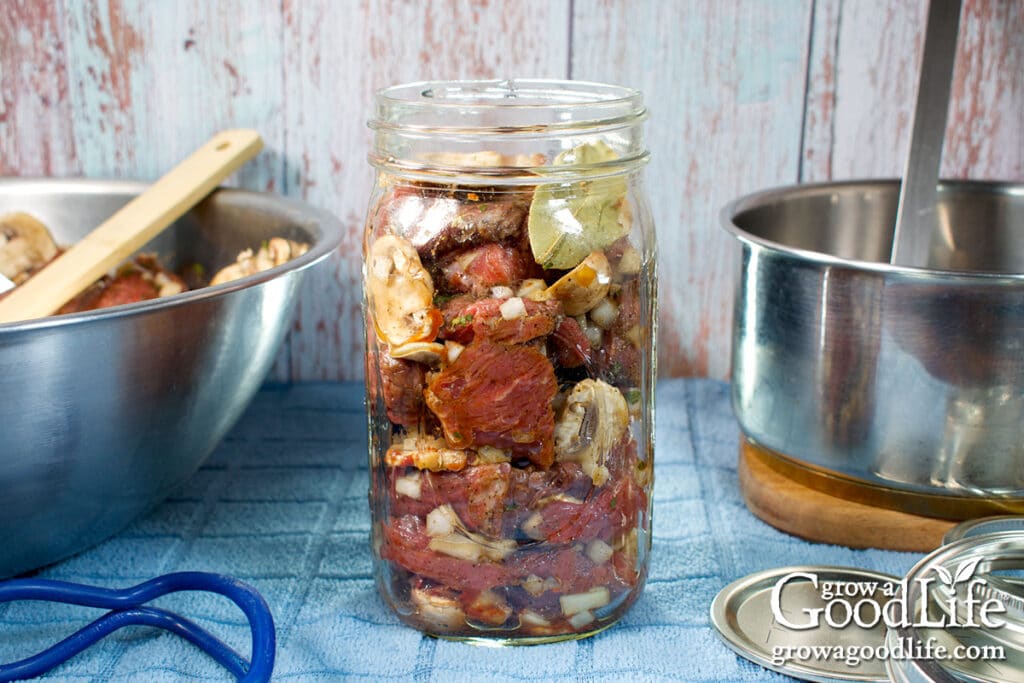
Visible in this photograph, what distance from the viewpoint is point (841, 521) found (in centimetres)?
77

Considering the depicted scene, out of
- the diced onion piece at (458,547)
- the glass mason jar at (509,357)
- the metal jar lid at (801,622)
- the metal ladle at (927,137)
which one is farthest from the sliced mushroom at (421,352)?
the metal ladle at (927,137)

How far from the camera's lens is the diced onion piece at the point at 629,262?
0.62 metres

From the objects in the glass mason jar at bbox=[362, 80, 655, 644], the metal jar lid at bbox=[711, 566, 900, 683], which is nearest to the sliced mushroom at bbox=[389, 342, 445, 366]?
the glass mason jar at bbox=[362, 80, 655, 644]

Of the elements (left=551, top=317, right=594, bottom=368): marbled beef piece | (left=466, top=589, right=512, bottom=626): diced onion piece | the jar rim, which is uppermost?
the jar rim

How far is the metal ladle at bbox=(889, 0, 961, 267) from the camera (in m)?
0.83

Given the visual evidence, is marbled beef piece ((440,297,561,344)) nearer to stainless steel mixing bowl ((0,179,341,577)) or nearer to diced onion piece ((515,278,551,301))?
diced onion piece ((515,278,551,301))

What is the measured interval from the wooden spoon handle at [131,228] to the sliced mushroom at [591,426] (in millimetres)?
396

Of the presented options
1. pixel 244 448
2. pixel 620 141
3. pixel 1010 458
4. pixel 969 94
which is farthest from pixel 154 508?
pixel 969 94

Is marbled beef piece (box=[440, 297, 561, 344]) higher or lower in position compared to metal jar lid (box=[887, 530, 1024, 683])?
higher

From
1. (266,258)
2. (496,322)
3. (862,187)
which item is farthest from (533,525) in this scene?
(862,187)

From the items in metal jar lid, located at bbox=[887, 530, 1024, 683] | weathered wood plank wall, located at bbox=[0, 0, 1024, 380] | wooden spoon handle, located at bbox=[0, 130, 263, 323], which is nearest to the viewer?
metal jar lid, located at bbox=[887, 530, 1024, 683]

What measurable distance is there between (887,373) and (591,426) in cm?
23

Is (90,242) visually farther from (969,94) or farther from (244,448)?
(969,94)

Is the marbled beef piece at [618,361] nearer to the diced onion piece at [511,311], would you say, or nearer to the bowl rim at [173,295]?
the diced onion piece at [511,311]
